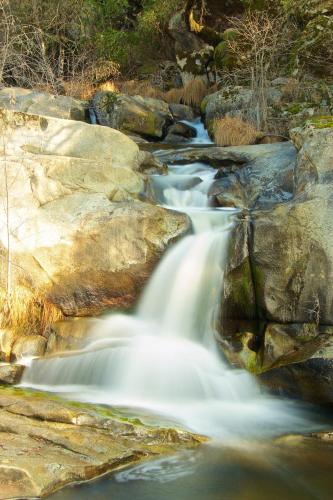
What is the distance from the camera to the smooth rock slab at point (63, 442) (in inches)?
130

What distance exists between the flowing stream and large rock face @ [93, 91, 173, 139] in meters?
6.14

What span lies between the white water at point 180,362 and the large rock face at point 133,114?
6131mm

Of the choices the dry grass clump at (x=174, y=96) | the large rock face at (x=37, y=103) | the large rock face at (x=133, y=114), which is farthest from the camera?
the dry grass clump at (x=174, y=96)

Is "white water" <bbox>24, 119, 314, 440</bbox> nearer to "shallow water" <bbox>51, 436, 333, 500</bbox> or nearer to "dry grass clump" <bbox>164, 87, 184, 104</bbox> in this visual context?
"shallow water" <bbox>51, 436, 333, 500</bbox>

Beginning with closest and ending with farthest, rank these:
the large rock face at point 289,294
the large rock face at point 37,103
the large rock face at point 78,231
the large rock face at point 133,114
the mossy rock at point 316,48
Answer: the large rock face at point 289,294
the large rock face at point 78,231
the large rock face at point 37,103
the mossy rock at point 316,48
the large rock face at point 133,114

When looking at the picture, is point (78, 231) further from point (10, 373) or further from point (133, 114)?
point (133, 114)

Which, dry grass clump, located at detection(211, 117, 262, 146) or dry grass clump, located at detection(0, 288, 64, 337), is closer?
dry grass clump, located at detection(0, 288, 64, 337)

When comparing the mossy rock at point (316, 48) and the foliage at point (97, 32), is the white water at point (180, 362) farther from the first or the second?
the foliage at point (97, 32)

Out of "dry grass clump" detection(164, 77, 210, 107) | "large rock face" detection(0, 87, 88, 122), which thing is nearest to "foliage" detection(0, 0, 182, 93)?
"dry grass clump" detection(164, 77, 210, 107)

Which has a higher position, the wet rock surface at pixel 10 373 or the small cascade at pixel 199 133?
the small cascade at pixel 199 133

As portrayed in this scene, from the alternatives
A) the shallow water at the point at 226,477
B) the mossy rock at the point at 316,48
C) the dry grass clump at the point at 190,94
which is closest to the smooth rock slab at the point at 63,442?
the shallow water at the point at 226,477

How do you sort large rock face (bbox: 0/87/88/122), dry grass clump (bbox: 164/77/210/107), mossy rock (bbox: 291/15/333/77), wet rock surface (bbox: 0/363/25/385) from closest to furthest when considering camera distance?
wet rock surface (bbox: 0/363/25/385) < large rock face (bbox: 0/87/88/122) < mossy rock (bbox: 291/15/333/77) < dry grass clump (bbox: 164/77/210/107)

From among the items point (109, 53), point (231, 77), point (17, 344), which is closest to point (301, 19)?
point (231, 77)

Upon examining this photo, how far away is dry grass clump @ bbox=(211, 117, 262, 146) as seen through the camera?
10547mm
